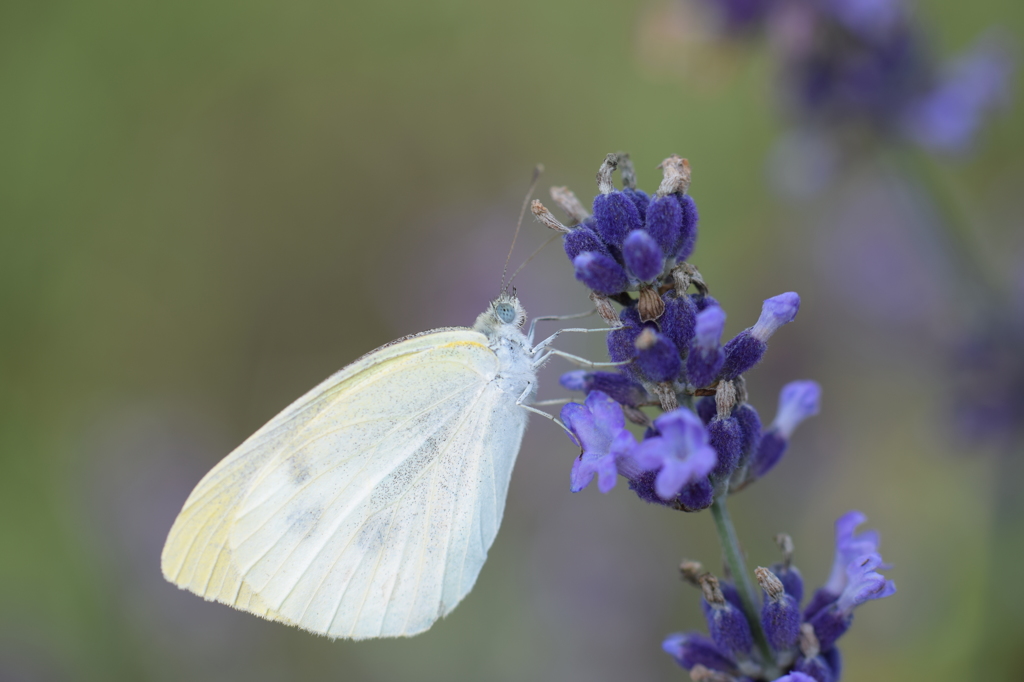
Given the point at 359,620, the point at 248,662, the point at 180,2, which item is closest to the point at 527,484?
the point at 248,662

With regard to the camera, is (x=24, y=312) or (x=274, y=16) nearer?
(x=24, y=312)

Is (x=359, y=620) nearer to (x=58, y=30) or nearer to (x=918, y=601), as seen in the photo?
(x=918, y=601)

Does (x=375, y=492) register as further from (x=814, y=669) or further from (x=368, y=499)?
(x=814, y=669)

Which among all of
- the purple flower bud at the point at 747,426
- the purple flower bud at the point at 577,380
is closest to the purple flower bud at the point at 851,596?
the purple flower bud at the point at 747,426

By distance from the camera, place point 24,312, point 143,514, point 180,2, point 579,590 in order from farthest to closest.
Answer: point 180,2 → point 24,312 → point 143,514 → point 579,590

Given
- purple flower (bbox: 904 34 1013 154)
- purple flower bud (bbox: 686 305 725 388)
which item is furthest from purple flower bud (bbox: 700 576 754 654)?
purple flower (bbox: 904 34 1013 154)

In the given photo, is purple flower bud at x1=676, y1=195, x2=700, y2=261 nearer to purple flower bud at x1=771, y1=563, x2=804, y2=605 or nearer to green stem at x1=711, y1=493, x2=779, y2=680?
green stem at x1=711, y1=493, x2=779, y2=680

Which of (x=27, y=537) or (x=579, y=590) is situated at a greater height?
(x=579, y=590)

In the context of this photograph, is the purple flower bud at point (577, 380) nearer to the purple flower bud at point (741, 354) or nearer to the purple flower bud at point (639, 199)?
the purple flower bud at point (741, 354)
